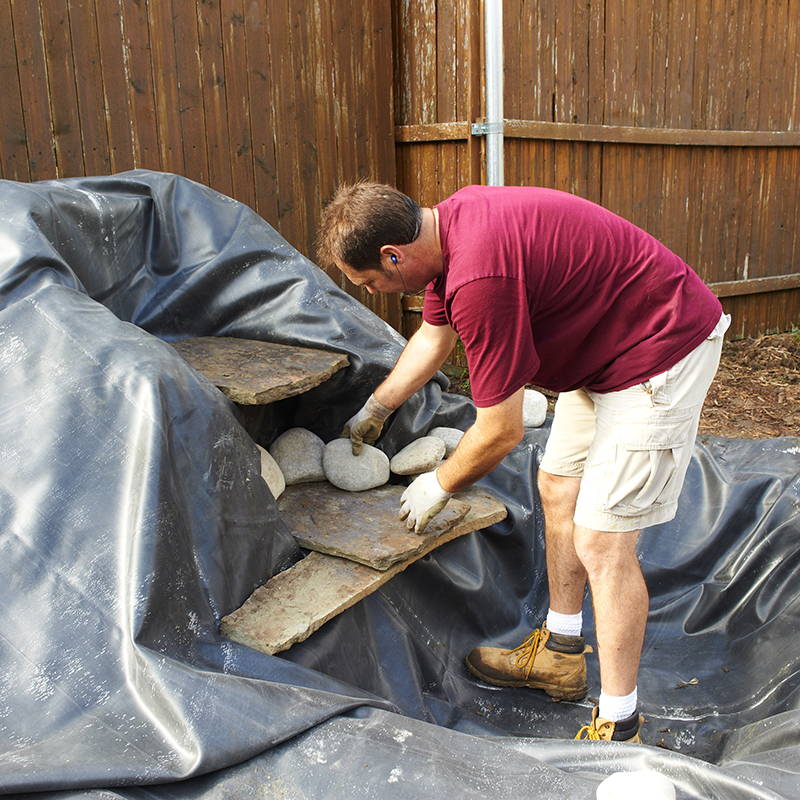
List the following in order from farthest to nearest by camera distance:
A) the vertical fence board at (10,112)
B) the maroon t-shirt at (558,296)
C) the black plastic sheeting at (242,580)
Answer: the vertical fence board at (10,112), the maroon t-shirt at (558,296), the black plastic sheeting at (242,580)

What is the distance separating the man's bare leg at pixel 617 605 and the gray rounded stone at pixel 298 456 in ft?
3.46

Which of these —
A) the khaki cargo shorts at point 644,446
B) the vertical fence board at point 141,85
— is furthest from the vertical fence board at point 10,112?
the khaki cargo shorts at point 644,446

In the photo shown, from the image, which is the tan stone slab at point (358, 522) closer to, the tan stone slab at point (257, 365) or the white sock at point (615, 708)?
the tan stone slab at point (257, 365)

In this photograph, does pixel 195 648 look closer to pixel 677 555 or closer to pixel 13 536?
pixel 13 536

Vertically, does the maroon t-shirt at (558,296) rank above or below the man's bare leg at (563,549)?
above

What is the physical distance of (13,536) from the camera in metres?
1.79

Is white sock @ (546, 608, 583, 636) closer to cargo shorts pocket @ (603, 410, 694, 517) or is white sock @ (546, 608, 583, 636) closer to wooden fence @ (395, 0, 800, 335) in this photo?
cargo shorts pocket @ (603, 410, 694, 517)

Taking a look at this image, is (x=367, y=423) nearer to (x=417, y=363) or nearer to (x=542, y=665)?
(x=417, y=363)

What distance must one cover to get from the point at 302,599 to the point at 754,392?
382 cm

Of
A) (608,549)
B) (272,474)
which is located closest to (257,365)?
(272,474)

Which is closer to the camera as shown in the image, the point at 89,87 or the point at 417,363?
the point at 417,363

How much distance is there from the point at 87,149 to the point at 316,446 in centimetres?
197

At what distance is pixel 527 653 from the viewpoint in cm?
251

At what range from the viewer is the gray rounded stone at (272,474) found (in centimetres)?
255
